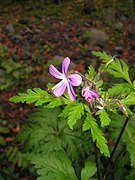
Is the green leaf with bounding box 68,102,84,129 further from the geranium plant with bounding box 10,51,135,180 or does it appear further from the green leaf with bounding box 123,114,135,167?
the green leaf with bounding box 123,114,135,167

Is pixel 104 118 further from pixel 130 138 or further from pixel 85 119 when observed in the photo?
pixel 130 138

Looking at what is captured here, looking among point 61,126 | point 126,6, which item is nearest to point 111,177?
point 61,126

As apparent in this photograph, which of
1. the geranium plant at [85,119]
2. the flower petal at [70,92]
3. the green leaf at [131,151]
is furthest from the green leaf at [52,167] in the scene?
the flower petal at [70,92]

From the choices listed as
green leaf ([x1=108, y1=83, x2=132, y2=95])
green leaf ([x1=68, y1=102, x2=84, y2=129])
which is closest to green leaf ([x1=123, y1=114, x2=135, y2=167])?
green leaf ([x1=108, y1=83, x2=132, y2=95])

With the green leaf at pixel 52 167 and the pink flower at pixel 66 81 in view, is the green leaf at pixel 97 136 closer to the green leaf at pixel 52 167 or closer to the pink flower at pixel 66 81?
the pink flower at pixel 66 81

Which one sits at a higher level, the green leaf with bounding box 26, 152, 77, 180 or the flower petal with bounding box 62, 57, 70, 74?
the flower petal with bounding box 62, 57, 70, 74

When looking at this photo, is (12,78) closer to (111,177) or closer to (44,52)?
(44,52)

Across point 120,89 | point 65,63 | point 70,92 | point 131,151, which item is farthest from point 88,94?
point 131,151
